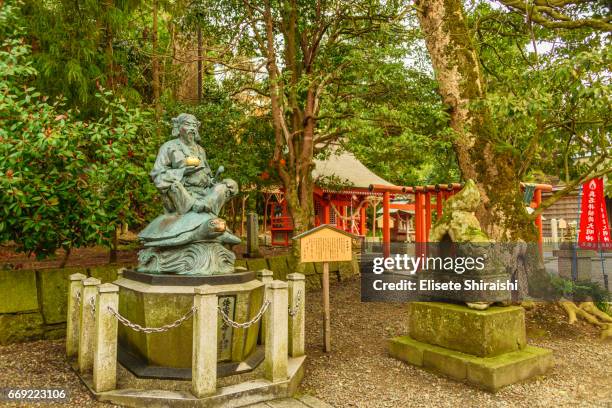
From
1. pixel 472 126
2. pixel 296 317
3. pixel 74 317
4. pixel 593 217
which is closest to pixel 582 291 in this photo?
pixel 593 217

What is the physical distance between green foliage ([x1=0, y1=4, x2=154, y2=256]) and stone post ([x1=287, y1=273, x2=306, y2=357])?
120 inches

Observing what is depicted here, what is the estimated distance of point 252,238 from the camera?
1042 centimetres

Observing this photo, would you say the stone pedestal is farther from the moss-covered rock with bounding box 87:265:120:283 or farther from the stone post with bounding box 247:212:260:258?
the stone post with bounding box 247:212:260:258

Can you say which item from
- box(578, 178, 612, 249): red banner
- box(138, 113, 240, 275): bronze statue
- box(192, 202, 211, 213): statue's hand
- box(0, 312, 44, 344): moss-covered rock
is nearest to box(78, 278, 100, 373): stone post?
box(138, 113, 240, 275): bronze statue

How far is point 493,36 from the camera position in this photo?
969 cm

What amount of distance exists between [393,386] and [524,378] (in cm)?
148

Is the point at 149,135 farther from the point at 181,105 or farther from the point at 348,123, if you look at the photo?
the point at 348,123

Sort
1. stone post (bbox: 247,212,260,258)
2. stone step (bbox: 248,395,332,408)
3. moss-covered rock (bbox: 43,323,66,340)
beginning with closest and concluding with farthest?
stone step (bbox: 248,395,332,408) < moss-covered rock (bbox: 43,323,66,340) < stone post (bbox: 247,212,260,258)

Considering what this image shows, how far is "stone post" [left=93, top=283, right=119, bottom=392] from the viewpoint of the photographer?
408cm

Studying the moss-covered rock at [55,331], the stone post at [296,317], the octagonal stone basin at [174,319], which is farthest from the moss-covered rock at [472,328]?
the moss-covered rock at [55,331]

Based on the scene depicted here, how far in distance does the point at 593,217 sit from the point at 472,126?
11.7ft

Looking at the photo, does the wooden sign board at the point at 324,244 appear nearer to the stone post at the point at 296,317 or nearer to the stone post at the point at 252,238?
the stone post at the point at 296,317

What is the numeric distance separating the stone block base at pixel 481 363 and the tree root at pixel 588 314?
2536mm

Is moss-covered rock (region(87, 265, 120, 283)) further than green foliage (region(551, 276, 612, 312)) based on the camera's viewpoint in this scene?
No
